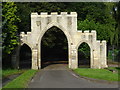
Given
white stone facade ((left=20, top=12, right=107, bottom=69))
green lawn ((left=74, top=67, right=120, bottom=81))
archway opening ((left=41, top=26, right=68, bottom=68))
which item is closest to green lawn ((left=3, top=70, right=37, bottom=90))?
green lawn ((left=74, top=67, right=120, bottom=81))

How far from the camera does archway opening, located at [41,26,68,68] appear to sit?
44.1 metres

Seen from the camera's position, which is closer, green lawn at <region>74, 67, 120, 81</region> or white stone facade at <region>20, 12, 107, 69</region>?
green lawn at <region>74, 67, 120, 81</region>

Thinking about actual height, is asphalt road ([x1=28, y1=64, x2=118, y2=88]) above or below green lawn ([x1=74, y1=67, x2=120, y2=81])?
below

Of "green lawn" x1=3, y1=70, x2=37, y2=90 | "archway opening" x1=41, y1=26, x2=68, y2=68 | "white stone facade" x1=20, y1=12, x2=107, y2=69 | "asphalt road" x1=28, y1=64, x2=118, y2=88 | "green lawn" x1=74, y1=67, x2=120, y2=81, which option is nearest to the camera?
"green lawn" x1=3, y1=70, x2=37, y2=90

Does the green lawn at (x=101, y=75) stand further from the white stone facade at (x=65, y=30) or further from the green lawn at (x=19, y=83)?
the white stone facade at (x=65, y=30)

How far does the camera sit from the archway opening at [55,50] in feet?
145

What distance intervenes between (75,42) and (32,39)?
5589mm

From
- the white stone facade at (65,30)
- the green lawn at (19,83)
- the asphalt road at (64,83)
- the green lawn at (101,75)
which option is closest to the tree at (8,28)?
the white stone facade at (65,30)

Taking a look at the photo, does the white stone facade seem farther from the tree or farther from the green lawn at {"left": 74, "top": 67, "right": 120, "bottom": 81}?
the green lawn at {"left": 74, "top": 67, "right": 120, "bottom": 81}

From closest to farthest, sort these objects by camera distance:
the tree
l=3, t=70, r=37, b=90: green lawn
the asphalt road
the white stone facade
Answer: l=3, t=70, r=37, b=90: green lawn → the asphalt road → the tree → the white stone facade

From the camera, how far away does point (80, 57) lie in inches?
2296

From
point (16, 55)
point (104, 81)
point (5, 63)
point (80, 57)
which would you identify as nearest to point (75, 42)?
point (16, 55)

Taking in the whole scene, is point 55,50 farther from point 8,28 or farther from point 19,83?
point 19,83

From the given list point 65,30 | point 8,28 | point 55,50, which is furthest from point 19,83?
point 55,50
